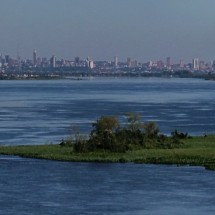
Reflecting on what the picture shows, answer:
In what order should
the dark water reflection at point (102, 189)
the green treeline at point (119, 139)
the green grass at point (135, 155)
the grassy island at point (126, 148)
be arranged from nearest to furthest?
the dark water reflection at point (102, 189), the green grass at point (135, 155), the grassy island at point (126, 148), the green treeline at point (119, 139)

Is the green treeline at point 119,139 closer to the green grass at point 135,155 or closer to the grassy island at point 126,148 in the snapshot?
the grassy island at point 126,148

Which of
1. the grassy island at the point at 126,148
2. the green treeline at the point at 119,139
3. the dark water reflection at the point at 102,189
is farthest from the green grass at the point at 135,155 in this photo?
the dark water reflection at the point at 102,189

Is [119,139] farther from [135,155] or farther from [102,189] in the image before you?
[102,189]

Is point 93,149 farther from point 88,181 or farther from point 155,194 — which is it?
point 155,194

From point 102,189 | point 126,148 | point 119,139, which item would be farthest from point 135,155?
point 102,189

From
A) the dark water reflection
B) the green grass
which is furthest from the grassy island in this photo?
the dark water reflection

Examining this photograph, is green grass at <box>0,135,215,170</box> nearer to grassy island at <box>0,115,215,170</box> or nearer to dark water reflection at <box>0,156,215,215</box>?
grassy island at <box>0,115,215,170</box>

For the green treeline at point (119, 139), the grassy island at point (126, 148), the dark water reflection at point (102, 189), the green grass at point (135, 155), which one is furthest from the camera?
the green treeline at point (119, 139)

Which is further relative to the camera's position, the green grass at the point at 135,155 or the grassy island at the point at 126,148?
A: the grassy island at the point at 126,148
